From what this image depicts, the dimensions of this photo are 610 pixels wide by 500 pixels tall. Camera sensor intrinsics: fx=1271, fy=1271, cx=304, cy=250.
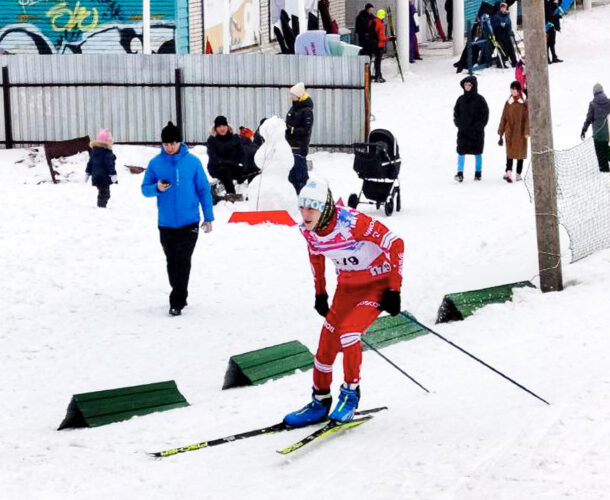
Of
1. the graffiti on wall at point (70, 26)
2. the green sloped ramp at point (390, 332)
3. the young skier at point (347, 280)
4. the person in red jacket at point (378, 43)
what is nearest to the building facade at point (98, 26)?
the graffiti on wall at point (70, 26)

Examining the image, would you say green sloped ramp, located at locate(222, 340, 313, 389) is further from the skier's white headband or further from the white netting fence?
the white netting fence

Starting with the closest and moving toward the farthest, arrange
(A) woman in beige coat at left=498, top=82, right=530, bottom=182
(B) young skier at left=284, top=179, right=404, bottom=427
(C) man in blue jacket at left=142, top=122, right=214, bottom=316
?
(B) young skier at left=284, top=179, right=404, bottom=427
(C) man in blue jacket at left=142, top=122, right=214, bottom=316
(A) woman in beige coat at left=498, top=82, right=530, bottom=182

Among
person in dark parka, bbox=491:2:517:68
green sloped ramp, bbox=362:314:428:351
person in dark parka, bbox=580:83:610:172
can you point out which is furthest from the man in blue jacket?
person in dark parka, bbox=491:2:517:68

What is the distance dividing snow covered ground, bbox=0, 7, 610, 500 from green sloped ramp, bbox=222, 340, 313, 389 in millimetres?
173

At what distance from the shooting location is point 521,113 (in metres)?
19.2

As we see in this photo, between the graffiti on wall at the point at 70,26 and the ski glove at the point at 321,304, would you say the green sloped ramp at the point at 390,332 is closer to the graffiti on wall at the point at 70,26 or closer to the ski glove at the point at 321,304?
the ski glove at the point at 321,304

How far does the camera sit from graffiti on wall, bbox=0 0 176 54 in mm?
25625

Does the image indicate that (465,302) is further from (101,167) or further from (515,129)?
(515,129)

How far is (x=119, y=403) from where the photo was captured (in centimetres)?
857

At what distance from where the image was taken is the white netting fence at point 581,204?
41.8ft

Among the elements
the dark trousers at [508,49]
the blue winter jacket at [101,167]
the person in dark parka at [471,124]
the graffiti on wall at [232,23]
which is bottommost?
the blue winter jacket at [101,167]

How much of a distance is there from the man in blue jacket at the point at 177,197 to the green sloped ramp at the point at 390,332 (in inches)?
79.6

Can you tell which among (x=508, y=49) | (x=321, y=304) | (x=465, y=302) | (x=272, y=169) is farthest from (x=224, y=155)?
(x=508, y=49)

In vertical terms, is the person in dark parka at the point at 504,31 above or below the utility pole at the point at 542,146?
above
